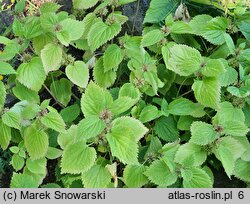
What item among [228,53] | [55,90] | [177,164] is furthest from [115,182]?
[228,53]

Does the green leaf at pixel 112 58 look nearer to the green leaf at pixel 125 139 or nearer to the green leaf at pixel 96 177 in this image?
the green leaf at pixel 125 139

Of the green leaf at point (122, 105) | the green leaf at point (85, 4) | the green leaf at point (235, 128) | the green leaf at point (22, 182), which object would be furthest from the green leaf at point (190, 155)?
the green leaf at point (85, 4)

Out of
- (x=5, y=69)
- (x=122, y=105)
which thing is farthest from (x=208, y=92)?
(x=5, y=69)

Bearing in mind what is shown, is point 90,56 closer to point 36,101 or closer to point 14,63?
point 36,101

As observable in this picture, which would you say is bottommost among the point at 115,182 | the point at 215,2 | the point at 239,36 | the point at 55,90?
the point at 115,182

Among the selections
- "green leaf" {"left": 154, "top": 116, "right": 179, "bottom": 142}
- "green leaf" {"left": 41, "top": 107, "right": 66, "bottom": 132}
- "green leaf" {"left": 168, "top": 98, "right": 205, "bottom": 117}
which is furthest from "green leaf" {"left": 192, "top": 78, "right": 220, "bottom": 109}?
"green leaf" {"left": 41, "top": 107, "right": 66, "bottom": 132}

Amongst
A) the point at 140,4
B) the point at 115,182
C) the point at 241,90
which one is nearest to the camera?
the point at 115,182

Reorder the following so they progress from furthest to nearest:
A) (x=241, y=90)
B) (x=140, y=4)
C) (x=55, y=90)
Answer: (x=140, y=4) → (x=55, y=90) → (x=241, y=90)

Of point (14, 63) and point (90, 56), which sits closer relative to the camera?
point (90, 56)
